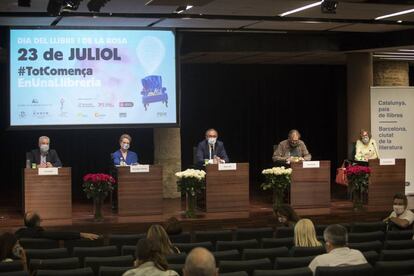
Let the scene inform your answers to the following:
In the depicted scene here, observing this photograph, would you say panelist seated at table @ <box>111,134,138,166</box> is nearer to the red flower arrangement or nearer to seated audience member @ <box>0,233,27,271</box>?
the red flower arrangement

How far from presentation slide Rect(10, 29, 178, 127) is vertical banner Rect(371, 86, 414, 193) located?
416 cm

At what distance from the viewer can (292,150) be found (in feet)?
38.5

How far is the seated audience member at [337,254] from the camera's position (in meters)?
5.40

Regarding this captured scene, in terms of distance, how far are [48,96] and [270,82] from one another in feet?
27.5

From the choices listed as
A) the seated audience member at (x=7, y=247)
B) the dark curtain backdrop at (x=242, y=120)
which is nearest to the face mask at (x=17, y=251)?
the seated audience member at (x=7, y=247)

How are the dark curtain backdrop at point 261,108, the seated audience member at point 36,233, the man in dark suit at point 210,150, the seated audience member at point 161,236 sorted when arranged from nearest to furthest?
the seated audience member at point 161,236
the seated audience member at point 36,233
the man in dark suit at point 210,150
the dark curtain backdrop at point 261,108

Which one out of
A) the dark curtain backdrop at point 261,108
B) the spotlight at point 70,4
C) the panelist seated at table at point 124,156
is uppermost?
the spotlight at point 70,4

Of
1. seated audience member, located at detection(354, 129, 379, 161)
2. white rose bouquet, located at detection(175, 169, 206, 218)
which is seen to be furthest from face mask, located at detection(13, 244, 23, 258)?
seated audience member, located at detection(354, 129, 379, 161)

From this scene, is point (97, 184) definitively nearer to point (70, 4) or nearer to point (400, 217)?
point (70, 4)

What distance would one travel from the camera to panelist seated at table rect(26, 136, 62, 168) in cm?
1064

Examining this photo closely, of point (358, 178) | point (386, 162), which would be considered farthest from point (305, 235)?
point (386, 162)

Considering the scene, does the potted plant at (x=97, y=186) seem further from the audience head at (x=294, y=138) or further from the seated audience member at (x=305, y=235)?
the seated audience member at (x=305, y=235)

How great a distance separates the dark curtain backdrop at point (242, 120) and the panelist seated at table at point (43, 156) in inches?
239

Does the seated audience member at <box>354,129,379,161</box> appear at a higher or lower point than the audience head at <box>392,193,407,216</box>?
higher
